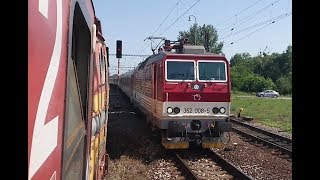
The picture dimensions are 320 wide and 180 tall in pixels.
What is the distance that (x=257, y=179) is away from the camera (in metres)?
9.49

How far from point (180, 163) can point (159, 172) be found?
755mm

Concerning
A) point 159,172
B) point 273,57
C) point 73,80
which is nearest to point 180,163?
point 159,172

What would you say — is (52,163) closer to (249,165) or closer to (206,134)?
(249,165)

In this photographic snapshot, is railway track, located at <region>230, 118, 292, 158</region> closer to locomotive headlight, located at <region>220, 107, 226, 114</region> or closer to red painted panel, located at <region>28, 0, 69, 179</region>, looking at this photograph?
locomotive headlight, located at <region>220, 107, 226, 114</region>

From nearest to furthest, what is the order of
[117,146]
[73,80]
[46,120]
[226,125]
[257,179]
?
1. [46,120]
2. [73,80]
3. [257,179]
4. [226,125]
5. [117,146]

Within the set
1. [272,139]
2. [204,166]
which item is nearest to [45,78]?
[204,166]

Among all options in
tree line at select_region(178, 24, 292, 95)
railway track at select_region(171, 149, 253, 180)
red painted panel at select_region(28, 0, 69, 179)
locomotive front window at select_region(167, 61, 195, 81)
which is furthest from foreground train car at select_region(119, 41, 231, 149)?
tree line at select_region(178, 24, 292, 95)

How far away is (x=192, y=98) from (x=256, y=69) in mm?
86885

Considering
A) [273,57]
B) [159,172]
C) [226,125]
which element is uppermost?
[273,57]

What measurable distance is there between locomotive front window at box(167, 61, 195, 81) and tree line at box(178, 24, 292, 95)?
2399 inches

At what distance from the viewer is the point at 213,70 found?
1227 centimetres

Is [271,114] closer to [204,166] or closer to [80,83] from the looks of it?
[204,166]

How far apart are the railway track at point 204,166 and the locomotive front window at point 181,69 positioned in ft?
6.94

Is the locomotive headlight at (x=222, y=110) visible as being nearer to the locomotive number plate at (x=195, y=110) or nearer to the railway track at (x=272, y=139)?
the locomotive number plate at (x=195, y=110)
